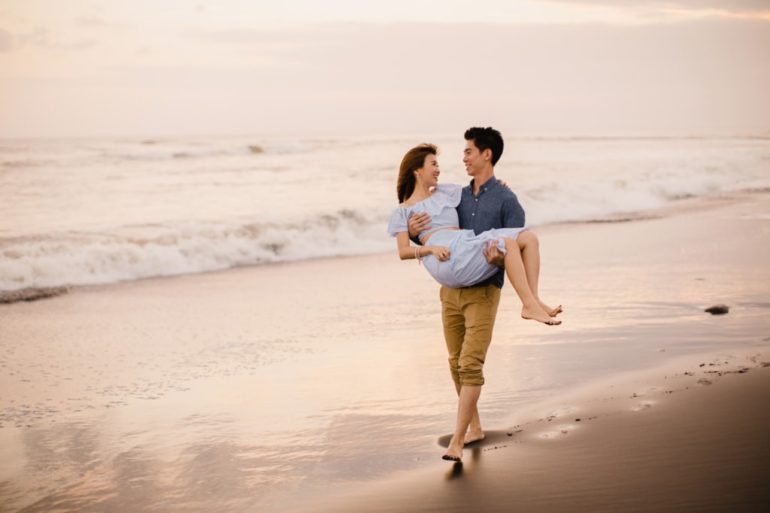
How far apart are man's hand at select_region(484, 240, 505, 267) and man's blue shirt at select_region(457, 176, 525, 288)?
0.18 meters

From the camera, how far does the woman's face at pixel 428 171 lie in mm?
5789

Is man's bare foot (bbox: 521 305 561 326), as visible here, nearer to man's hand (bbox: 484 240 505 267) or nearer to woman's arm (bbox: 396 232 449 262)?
man's hand (bbox: 484 240 505 267)

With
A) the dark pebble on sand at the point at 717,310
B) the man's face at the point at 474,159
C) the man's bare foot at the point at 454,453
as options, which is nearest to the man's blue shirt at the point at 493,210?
the man's face at the point at 474,159

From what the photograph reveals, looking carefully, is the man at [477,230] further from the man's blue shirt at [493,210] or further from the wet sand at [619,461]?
the wet sand at [619,461]

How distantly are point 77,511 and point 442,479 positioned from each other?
2.07 meters

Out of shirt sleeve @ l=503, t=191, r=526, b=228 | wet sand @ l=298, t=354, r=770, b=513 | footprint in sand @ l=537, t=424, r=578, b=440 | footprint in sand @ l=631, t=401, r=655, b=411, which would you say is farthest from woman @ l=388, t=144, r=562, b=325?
footprint in sand @ l=631, t=401, r=655, b=411

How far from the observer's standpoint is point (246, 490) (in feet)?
17.9

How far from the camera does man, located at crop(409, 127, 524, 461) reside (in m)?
5.71

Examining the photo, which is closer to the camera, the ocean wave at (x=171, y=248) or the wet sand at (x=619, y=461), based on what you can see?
the wet sand at (x=619, y=461)

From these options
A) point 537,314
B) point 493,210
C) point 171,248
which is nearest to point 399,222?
point 493,210

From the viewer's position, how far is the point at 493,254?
17.9 ft

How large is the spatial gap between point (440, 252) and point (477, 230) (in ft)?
0.99

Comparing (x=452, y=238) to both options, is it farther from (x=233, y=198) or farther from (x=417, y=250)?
(x=233, y=198)

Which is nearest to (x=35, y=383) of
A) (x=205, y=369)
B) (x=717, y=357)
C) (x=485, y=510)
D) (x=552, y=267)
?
(x=205, y=369)
